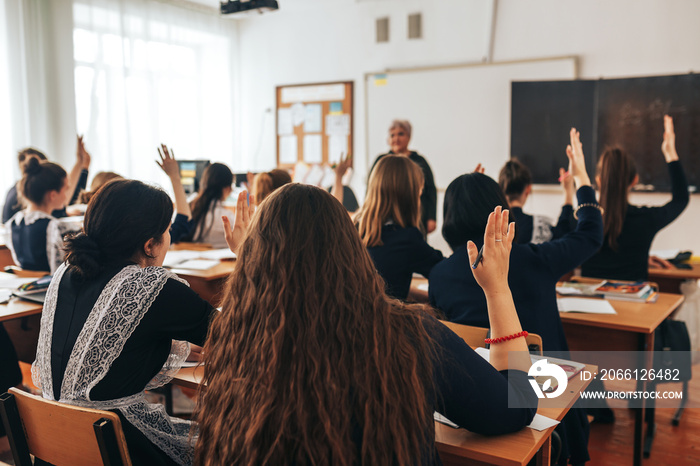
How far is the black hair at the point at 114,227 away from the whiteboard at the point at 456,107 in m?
4.29

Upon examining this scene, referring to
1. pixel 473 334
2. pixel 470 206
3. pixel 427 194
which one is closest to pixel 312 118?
pixel 427 194

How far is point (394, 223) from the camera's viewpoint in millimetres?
2520

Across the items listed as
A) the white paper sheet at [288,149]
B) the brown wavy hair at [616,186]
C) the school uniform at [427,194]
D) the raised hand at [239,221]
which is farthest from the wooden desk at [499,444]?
the white paper sheet at [288,149]

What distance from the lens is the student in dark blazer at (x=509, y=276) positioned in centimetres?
179

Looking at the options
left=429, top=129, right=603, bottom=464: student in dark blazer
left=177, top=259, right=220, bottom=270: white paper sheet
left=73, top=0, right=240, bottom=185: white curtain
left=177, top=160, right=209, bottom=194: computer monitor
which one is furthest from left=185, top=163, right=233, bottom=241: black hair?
left=73, top=0, right=240, bottom=185: white curtain

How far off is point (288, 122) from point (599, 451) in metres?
4.89

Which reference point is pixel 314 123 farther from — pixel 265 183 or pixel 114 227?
pixel 114 227

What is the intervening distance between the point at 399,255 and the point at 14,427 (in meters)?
1.58

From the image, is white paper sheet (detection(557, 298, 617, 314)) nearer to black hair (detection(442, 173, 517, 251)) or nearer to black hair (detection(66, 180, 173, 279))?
black hair (detection(442, 173, 517, 251))

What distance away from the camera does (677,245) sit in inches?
187

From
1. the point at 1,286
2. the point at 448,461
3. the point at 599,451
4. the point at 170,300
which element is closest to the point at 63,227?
the point at 1,286

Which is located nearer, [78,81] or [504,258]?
[504,258]

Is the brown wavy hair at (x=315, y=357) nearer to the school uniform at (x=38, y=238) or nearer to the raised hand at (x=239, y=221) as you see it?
the raised hand at (x=239, y=221)

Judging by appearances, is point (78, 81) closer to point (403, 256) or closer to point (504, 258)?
point (403, 256)
